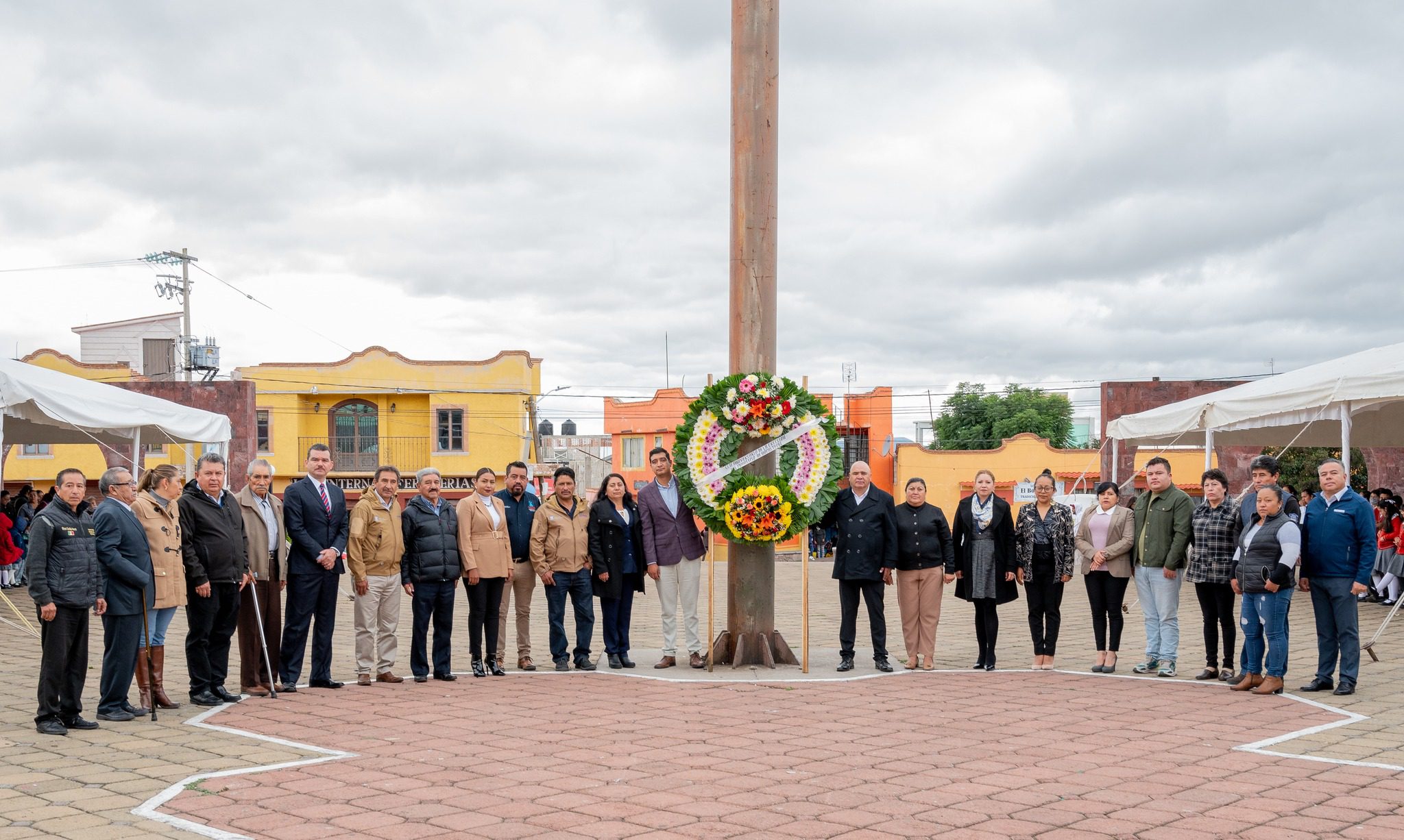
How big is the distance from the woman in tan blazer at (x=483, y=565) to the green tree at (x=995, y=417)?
58321 millimetres

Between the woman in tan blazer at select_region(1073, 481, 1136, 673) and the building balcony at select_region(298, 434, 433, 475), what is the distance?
37.3 metres

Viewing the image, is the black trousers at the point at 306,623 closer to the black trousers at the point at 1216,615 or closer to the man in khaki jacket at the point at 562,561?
the man in khaki jacket at the point at 562,561

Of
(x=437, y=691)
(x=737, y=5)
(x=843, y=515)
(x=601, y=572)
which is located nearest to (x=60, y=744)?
(x=437, y=691)

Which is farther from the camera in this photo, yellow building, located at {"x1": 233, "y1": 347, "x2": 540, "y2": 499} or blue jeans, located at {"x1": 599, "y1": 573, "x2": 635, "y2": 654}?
yellow building, located at {"x1": 233, "y1": 347, "x2": 540, "y2": 499}

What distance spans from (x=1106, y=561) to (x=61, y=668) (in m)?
7.74

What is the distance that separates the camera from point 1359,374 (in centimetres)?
1148

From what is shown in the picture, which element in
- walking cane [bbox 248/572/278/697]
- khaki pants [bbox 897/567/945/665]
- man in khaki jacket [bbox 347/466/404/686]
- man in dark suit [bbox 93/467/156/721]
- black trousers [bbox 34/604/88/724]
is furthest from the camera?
khaki pants [bbox 897/567/945/665]

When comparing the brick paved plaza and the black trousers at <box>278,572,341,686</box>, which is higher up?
the black trousers at <box>278,572,341,686</box>

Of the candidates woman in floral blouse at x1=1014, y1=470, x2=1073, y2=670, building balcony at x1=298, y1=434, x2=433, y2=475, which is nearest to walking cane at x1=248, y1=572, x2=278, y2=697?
woman in floral blouse at x1=1014, y1=470, x2=1073, y2=670

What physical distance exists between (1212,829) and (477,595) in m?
6.35

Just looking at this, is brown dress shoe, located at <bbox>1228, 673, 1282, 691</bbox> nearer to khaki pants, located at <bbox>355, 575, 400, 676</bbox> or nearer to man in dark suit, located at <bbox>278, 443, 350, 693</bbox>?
khaki pants, located at <bbox>355, 575, 400, 676</bbox>

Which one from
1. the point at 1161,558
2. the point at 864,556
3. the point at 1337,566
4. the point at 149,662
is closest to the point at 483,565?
the point at 149,662

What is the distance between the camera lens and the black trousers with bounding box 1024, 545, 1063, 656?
1021 cm

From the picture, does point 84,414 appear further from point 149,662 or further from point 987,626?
point 987,626
